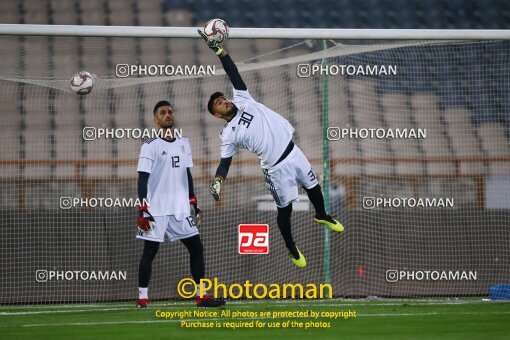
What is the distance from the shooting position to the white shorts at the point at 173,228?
9.75 metres

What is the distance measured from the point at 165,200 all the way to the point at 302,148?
2118 millimetres

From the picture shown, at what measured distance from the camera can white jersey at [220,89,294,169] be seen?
8555 millimetres

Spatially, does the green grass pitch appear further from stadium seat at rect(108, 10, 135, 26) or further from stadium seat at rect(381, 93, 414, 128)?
stadium seat at rect(108, 10, 135, 26)

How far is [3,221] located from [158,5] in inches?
280

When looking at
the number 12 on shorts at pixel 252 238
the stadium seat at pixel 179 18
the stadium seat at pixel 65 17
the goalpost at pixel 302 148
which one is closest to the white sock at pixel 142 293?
the goalpost at pixel 302 148

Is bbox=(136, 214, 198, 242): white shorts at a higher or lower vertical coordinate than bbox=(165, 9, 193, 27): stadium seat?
lower

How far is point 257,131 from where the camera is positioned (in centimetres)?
858

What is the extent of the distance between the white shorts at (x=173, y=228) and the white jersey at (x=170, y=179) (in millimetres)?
76

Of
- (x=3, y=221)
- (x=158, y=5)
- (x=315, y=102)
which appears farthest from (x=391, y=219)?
(x=158, y=5)

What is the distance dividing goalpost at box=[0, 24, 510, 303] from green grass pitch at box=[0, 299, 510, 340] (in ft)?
1.85

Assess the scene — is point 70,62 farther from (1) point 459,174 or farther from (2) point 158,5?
(2) point 158,5

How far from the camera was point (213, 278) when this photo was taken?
35.9ft

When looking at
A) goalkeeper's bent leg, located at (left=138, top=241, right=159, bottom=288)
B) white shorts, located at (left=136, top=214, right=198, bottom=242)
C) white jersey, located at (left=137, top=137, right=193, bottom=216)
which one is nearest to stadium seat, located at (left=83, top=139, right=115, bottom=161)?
white jersey, located at (left=137, top=137, right=193, bottom=216)

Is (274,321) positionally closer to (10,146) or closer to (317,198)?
(317,198)
